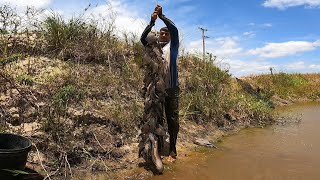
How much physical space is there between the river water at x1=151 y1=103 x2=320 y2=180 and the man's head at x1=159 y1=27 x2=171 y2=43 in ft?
6.29

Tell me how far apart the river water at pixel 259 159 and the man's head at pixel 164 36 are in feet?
6.29

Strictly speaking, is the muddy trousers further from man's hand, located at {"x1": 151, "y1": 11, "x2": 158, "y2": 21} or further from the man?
man's hand, located at {"x1": 151, "y1": 11, "x2": 158, "y2": 21}

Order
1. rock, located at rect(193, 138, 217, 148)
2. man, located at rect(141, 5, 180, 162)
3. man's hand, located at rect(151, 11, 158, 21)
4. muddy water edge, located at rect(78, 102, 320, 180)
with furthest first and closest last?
rock, located at rect(193, 138, 217, 148) → man, located at rect(141, 5, 180, 162) → man's hand, located at rect(151, 11, 158, 21) → muddy water edge, located at rect(78, 102, 320, 180)

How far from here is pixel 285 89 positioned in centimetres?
1727

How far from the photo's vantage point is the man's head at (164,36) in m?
5.54

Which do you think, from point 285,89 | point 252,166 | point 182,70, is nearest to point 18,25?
point 182,70

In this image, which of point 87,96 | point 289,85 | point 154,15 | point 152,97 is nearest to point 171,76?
point 152,97

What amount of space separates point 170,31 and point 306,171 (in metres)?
2.86

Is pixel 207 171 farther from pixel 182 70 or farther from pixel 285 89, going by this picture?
pixel 285 89

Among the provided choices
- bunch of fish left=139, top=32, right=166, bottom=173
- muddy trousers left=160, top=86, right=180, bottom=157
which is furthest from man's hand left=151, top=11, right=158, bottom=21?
muddy trousers left=160, top=86, right=180, bottom=157

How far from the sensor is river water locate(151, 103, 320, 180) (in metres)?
5.10

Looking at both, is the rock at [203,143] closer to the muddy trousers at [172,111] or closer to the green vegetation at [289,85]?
the muddy trousers at [172,111]

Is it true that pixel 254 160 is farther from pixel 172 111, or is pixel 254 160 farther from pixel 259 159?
pixel 172 111

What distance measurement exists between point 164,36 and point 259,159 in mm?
2552
